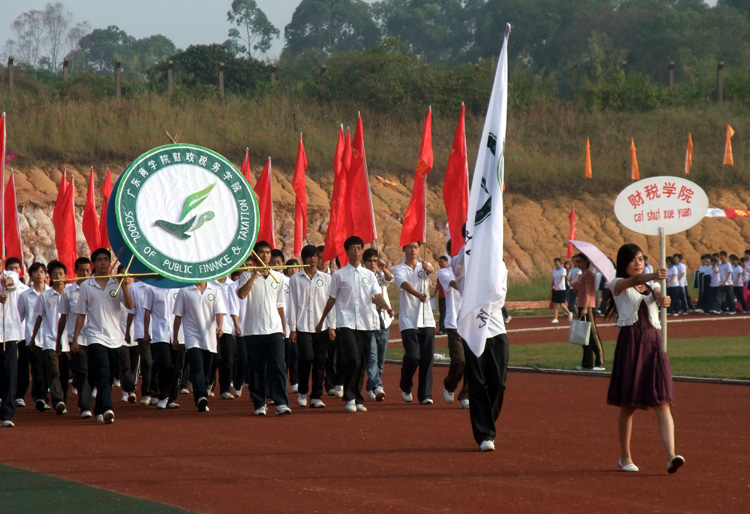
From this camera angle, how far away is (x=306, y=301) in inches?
513

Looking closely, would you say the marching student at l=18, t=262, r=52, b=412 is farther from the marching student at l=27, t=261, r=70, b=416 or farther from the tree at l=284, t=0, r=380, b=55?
the tree at l=284, t=0, r=380, b=55

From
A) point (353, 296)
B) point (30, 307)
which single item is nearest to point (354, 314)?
point (353, 296)

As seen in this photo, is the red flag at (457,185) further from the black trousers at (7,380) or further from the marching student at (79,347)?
the black trousers at (7,380)

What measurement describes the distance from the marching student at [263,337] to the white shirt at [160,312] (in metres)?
1.57

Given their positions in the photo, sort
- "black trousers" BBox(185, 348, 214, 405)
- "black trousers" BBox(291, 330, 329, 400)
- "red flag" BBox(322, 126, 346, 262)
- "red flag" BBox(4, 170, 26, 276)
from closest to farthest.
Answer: "black trousers" BBox(185, 348, 214, 405), "black trousers" BBox(291, 330, 329, 400), "red flag" BBox(4, 170, 26, 276), "red flag" BBox(322, 126, 346, 262)

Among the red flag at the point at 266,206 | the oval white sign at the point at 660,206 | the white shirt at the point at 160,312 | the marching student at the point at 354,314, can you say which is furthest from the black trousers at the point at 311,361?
the red flag at the point at 266,206

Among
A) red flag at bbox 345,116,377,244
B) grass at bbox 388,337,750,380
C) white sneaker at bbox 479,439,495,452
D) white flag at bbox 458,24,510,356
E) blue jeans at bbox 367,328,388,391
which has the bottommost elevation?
white sneaker at bbox 479,439,495,452

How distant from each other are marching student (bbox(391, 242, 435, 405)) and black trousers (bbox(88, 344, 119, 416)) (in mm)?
3402

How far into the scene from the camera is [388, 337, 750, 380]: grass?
15.9 meters

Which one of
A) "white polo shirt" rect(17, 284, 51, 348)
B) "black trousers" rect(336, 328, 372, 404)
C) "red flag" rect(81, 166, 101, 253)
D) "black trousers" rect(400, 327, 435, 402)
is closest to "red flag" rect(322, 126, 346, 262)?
"black trousers" rect(400, 327, 435, 402)

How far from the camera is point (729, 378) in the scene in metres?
14.5

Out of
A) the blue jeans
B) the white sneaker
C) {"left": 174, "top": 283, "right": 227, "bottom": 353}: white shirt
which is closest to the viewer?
the white sneaker

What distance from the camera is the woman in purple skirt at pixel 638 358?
7.93 metres

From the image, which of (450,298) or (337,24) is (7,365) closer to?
(450,298)
